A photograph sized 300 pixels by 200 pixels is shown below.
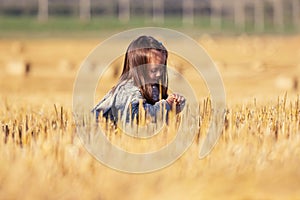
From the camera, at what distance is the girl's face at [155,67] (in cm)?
512

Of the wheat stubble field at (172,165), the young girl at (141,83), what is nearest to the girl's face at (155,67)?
the young girl at (141,83)

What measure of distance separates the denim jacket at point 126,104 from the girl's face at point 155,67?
0.39ft

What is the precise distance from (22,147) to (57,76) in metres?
13.3

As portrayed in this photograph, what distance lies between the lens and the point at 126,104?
199 inches

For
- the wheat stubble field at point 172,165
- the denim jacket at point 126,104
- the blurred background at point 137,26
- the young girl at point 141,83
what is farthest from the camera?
the blurred background at point 137,26

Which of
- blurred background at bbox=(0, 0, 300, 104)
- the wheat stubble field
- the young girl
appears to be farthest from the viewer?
blurred background at bbox=(0, 0, 300, 104)

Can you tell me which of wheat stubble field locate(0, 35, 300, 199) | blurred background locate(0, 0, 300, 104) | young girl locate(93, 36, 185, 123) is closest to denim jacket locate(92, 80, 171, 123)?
young girl locate(93, 36, 185, 123)

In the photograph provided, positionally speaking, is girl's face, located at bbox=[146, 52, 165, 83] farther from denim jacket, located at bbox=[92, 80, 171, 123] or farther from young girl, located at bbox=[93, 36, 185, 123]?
denim jacket, located at bbox=[92, 80, 171, 123]

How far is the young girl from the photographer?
5078mm

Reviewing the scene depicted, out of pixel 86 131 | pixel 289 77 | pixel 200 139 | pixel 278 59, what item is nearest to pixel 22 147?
pixel 86 131

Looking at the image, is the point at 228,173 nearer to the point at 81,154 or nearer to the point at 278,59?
the point at 81,154

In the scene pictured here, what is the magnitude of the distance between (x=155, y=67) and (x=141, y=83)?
0.14 meters

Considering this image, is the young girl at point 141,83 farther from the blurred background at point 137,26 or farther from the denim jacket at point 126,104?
the blurred background at point 137,26

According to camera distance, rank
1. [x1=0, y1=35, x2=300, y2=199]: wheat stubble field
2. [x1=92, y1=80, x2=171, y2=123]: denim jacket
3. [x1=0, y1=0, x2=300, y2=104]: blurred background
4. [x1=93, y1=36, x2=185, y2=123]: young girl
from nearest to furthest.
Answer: [x1=0, y1=35, x2=300, y2=199]: wheat stubble field
[x1=92, y1=80, x2=171, y2=123]: denim jacket
[x1=93, y1=36, x2=185, y2=123]: young girl
[x1=0, y1=0, x2=300, y2=104]: blurred background
